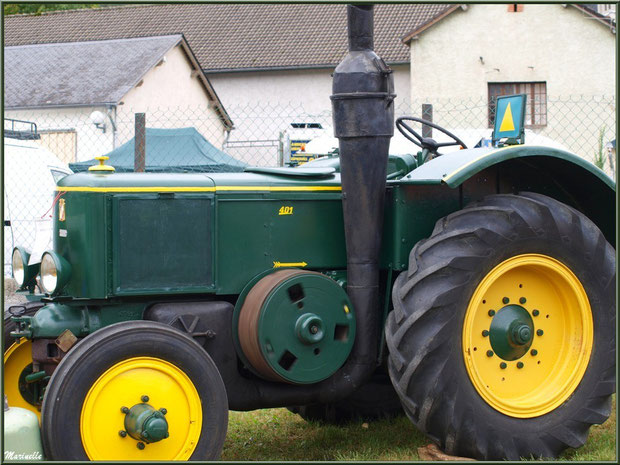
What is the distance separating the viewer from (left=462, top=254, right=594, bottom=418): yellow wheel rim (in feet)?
14.1

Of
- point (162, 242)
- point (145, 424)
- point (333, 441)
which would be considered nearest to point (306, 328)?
point (162, 242)

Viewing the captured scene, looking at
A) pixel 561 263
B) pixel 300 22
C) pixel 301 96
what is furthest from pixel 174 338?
pixel 300 22

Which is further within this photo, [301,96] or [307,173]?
[301,96]

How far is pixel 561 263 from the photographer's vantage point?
14.5 ft

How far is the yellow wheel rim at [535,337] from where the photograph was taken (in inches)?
169

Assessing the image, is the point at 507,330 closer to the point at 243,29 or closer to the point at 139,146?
the point at 139,146

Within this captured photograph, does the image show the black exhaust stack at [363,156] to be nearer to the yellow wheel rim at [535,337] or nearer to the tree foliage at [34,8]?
the yellow wheel rim at [535,337]

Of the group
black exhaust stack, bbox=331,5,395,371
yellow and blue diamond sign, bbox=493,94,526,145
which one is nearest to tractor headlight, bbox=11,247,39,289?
black exhaust stack, bbox=331,5,395,371

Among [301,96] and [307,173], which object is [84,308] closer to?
[307,173]

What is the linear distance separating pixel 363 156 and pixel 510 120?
88 centimetres

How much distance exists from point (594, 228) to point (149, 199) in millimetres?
2213

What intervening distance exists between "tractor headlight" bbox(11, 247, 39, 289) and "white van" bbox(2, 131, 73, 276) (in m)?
4.65

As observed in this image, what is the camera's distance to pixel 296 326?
166 inches

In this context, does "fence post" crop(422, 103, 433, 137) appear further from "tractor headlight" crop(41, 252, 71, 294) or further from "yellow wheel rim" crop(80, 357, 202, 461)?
"yellow wheel rim" crop(80, 357, 202, 461)
